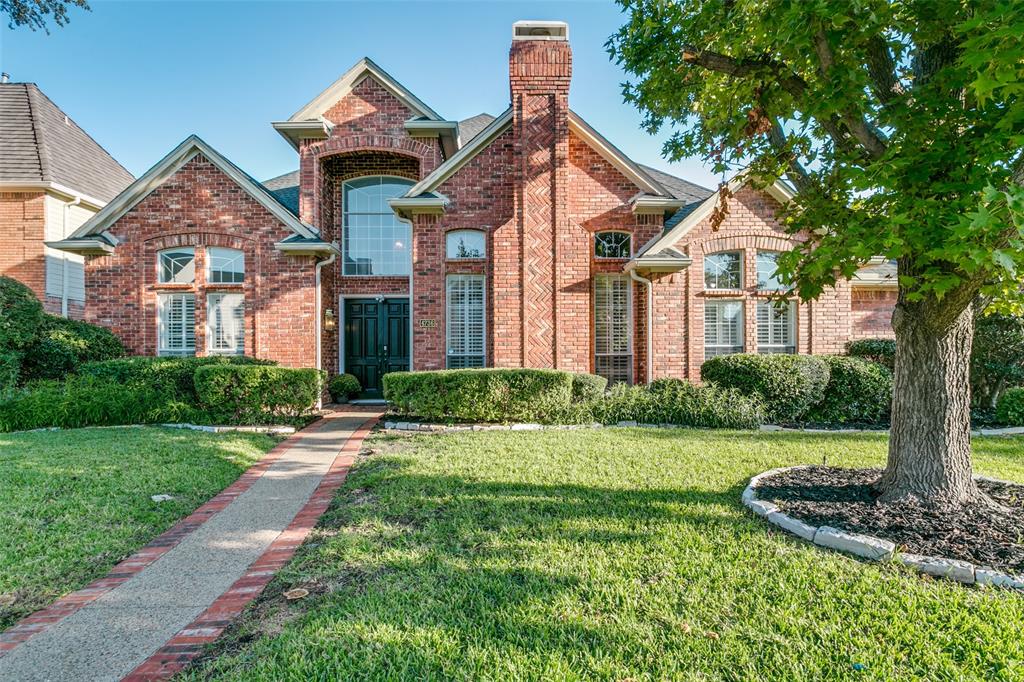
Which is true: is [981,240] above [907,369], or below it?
above

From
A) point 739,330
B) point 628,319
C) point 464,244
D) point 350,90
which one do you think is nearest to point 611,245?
point 628,319

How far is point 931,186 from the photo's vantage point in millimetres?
3498

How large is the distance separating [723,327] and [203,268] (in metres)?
12.6

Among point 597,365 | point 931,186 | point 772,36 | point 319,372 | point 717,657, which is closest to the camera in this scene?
point 717,657

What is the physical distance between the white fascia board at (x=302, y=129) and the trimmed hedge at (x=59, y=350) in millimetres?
6541

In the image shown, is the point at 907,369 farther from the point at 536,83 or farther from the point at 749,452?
the point at 536,83

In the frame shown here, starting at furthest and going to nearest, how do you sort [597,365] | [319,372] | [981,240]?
[597,365] → [319,372] → [981,240]

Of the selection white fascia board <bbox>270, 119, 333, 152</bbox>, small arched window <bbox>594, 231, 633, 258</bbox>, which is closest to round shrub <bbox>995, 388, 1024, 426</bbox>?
small arched window <bbox>594, 231, 633, 258</bbox>

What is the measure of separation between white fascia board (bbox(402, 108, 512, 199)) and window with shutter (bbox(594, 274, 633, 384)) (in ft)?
13.2

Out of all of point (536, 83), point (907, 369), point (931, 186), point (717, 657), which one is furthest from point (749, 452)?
point (536, 83)

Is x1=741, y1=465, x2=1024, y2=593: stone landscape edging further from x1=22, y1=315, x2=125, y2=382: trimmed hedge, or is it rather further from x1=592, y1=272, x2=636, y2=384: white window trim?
x1=22, y1=315, x2=125, y2=382: trimmed hedge

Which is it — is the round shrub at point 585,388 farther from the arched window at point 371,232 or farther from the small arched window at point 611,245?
the arched window at point 371,232

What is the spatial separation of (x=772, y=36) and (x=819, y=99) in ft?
2.17

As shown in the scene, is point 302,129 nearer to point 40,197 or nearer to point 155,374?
point 155,374
